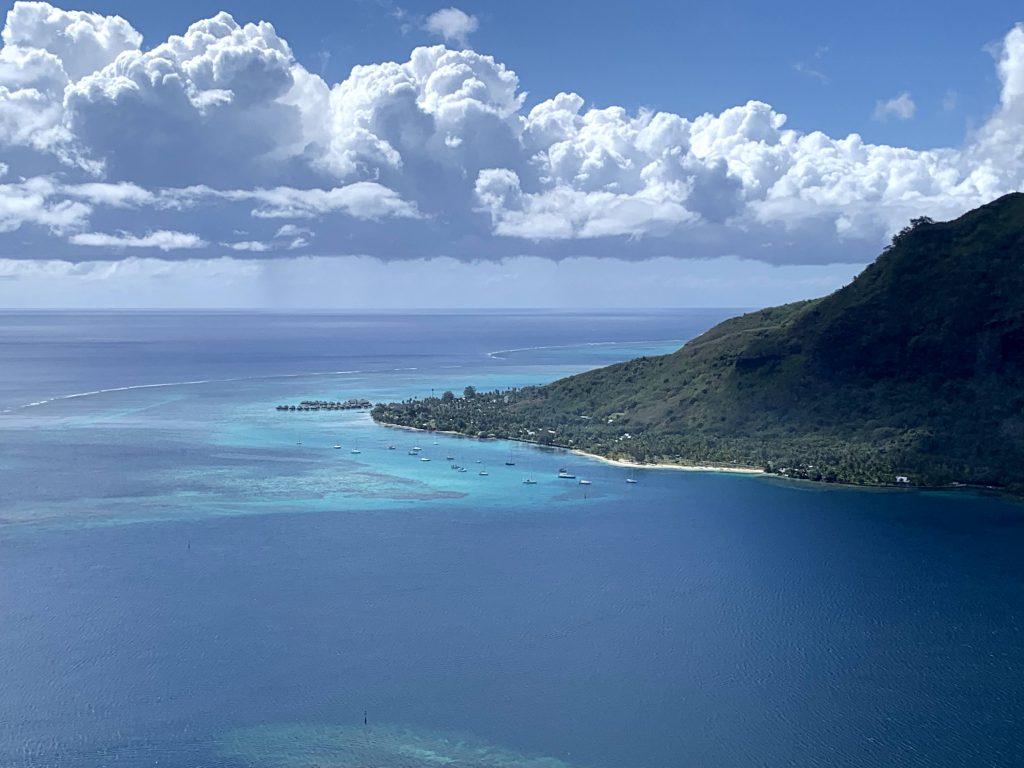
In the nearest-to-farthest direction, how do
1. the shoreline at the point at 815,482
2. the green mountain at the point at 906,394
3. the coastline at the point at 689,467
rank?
the shoreline at the point at 815,482, the green mountain at the point at 906,394, the coastline at the point at 689,467

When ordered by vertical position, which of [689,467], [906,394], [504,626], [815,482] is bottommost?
[504,626]

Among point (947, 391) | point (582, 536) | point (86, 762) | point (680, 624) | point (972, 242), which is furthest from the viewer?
point (972, 242)

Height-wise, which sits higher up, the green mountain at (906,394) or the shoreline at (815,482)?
the green mountain at (906,394)

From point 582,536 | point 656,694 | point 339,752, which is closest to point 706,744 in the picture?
point 656,694

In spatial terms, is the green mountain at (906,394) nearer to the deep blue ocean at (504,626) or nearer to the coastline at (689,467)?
the coastline at (689,467)

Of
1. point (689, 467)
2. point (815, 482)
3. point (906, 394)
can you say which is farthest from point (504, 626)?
point (906, 394)

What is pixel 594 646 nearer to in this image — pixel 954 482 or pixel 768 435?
pixel 954 482

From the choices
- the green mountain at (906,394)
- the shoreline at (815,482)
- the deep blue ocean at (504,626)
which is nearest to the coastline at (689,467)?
the shoreline at (815,482)

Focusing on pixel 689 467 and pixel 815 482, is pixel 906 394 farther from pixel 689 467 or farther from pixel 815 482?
pixel 689 467

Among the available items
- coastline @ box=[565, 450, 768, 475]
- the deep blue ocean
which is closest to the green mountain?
coastline @ box=[565, 450, 768, 475]
